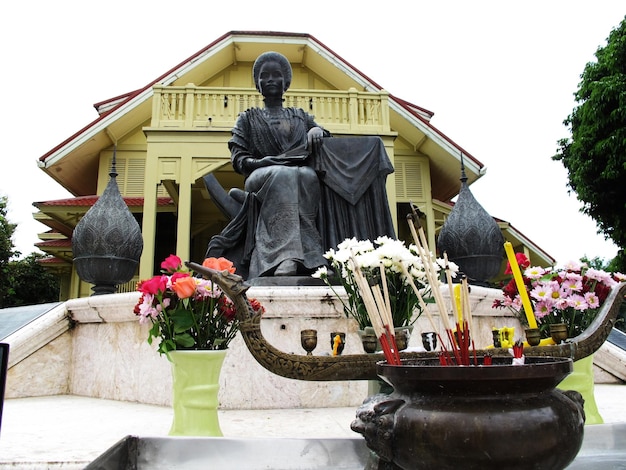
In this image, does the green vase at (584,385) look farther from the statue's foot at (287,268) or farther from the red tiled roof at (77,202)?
the red tiled roof at (77,202)

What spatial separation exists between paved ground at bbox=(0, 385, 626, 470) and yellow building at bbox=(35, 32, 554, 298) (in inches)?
290

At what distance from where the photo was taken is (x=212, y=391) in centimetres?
Answer: 199

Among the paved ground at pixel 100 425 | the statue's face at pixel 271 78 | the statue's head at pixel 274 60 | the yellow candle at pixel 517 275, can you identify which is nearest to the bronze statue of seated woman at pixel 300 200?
the statue's face at pixel 271 78

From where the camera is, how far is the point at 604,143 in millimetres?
12023

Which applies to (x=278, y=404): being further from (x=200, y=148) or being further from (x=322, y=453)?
(x=200, y=148)

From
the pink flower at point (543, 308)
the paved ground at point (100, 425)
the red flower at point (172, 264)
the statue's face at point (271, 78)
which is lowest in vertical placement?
the paved ground at point (100, 425)

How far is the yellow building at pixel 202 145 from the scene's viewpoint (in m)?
10.9

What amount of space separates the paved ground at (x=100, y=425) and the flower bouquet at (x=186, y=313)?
16.9 inches

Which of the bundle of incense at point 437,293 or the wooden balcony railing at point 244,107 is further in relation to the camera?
the wooden balcony railing at point 244,107

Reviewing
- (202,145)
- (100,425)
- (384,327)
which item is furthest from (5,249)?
(384,327)

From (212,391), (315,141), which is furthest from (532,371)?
(315,141)

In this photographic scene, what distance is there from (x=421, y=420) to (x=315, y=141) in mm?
3375

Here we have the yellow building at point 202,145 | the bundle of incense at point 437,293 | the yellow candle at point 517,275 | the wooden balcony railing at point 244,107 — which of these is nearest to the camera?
the bundle of incense at point 437,293

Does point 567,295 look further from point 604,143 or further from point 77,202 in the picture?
point 604,143
